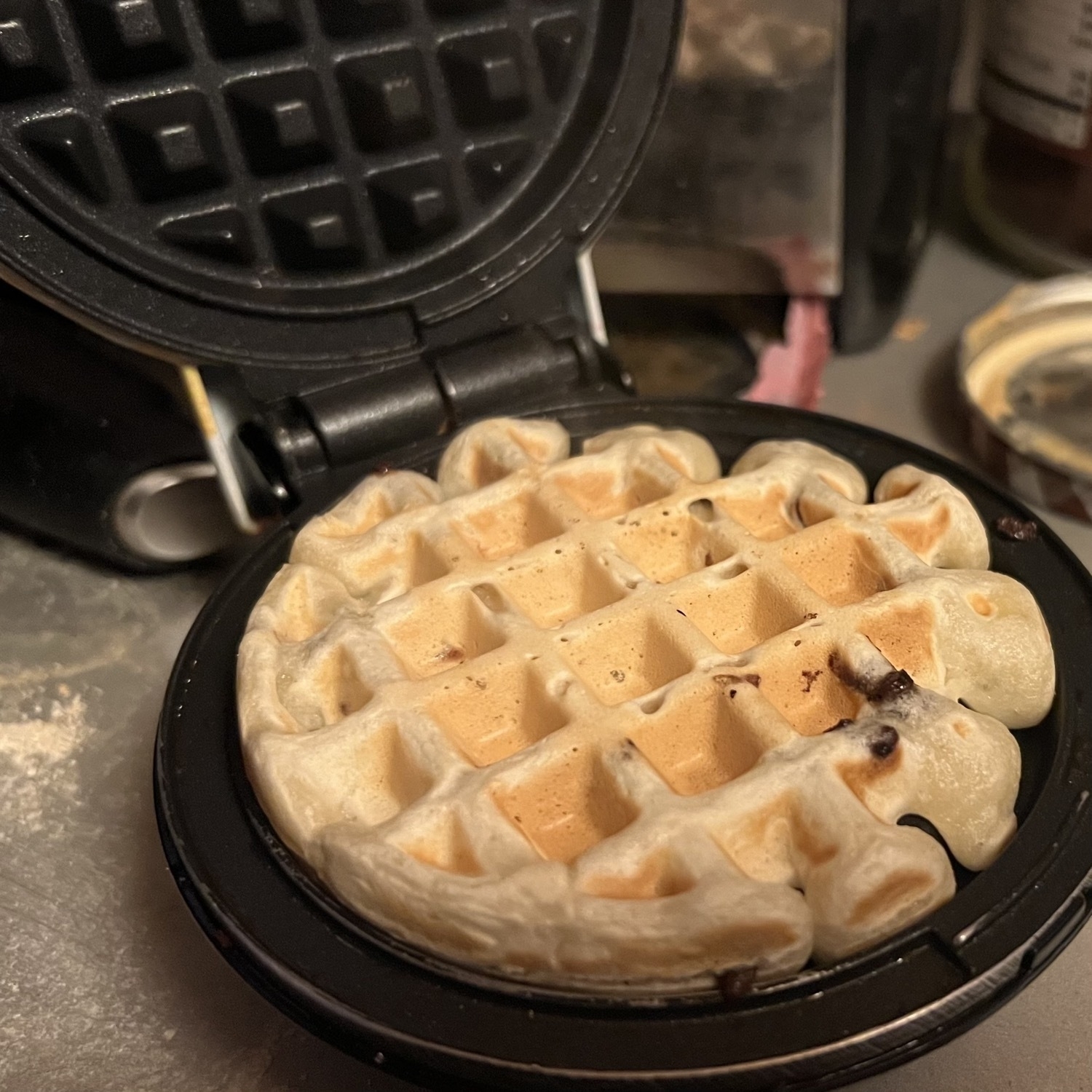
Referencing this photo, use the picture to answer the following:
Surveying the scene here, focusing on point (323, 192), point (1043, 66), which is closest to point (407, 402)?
point (323, 192)

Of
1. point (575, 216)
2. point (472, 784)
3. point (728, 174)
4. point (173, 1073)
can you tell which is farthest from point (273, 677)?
point (728, 174)

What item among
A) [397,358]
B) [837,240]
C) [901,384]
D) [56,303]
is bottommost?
[901,384]

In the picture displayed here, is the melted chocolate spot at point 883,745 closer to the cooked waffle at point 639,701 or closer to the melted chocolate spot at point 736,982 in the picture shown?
the cooked waffle at point 639,701

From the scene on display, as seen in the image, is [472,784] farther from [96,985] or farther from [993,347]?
[993,347]

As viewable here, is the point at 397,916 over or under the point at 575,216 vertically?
under

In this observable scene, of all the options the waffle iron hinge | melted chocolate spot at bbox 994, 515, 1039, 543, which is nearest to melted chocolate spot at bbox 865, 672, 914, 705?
melted chocolate spot at bbox 994, 515, 1039, 543

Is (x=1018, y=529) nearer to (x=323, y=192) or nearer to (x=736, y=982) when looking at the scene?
(x=736, y=982)

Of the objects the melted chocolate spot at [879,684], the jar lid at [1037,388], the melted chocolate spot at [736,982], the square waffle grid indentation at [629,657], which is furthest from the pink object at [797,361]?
the melted chocolate spot at [736,982]

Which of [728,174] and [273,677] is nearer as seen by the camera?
[273,677]

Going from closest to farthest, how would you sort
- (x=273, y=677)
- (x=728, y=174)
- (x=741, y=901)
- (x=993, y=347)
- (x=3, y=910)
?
(x=741, y=901), (x=273, y=677), (x=3, y=910), (x=728, y=174), (x=993, y=347)
